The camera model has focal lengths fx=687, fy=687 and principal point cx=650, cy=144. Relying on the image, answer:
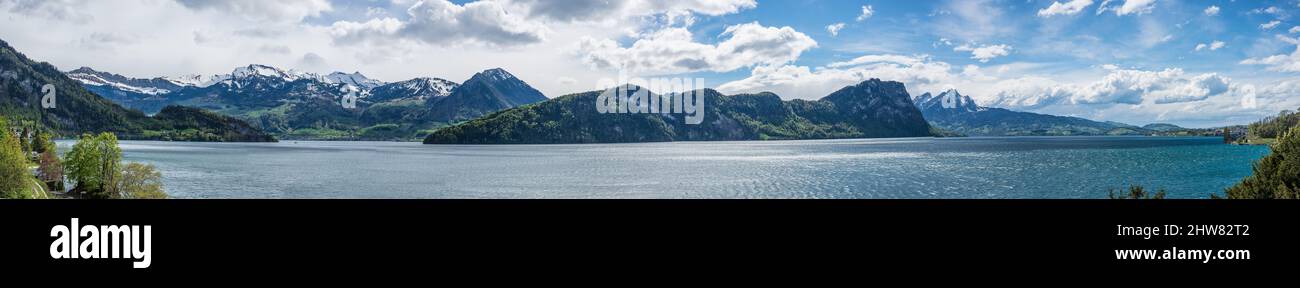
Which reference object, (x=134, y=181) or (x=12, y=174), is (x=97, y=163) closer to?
(x=134, y=181)

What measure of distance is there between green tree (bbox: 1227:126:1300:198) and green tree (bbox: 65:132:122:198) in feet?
297

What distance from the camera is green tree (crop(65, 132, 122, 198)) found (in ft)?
220

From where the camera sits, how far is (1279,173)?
37.5 meters

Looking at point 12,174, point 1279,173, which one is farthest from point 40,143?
point 1279,173

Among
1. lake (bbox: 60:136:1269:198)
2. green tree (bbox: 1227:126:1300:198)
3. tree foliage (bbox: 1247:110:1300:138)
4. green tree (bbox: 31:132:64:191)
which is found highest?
tree foliage (bbox: 1247:110:1300:138)

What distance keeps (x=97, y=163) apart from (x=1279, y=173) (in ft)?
309

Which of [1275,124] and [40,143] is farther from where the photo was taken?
[1275,124]

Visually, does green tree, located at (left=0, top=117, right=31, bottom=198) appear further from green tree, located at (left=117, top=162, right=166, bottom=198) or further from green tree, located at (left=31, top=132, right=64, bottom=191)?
green tree, located at (left=31, top=132, right=64, bottom=191)

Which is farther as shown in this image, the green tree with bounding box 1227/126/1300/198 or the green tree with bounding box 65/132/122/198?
the green tree with bounding box 65/132/122/198

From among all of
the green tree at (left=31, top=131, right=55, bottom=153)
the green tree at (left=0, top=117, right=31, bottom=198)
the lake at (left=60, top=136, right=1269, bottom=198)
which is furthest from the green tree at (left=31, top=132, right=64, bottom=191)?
the green tree at (left=0, top=117, right=31, bottom=198)

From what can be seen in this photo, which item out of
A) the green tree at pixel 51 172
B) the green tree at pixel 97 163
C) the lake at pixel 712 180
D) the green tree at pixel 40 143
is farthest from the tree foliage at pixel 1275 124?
the green tree at pixel 40 143
